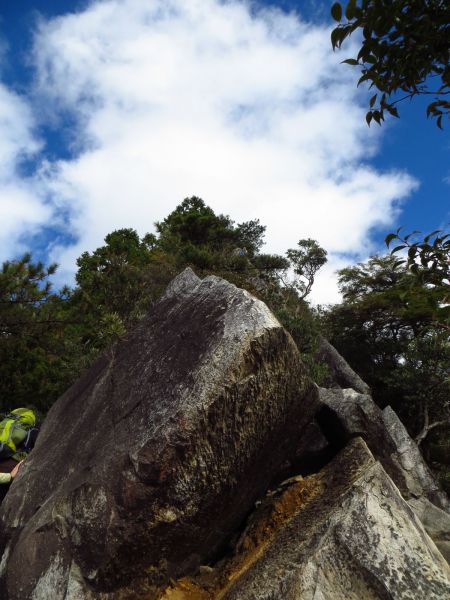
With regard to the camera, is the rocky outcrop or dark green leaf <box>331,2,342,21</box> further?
the rocky outcrop

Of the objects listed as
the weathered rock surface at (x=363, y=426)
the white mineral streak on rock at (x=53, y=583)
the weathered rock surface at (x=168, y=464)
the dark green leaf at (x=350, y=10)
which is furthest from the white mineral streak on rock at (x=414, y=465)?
the dark green leaf at (x=350, y=10)

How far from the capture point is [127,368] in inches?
279

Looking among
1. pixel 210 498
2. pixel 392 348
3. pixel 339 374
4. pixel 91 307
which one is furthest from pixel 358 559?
pixel 392 348

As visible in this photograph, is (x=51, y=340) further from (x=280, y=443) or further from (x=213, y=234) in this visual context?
(x=213, y=234)

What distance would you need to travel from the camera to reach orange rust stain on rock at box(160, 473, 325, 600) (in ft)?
18.2

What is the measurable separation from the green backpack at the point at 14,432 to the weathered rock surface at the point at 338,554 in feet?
13.9

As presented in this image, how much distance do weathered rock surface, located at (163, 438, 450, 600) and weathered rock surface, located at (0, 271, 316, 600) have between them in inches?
19.4

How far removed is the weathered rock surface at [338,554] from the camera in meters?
4.59

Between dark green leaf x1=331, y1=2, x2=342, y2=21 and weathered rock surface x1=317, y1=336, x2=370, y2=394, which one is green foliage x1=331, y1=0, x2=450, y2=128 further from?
weathered rock surface x1=317, y1=336, x2=370, y2=394

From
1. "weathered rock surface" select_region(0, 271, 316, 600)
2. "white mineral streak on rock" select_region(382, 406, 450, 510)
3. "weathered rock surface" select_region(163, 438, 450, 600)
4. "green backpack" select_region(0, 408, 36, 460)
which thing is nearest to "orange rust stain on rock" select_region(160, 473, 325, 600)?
"weathered rock surface" select_region(163, 438, 450, 600)

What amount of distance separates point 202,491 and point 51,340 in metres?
8.86

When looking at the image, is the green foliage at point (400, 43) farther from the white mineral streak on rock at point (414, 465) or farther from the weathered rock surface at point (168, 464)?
the white mineral streak on rock at point (414, 465)

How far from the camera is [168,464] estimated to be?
5.09 m

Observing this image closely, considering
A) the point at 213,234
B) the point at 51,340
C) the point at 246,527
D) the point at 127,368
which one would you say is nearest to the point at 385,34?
the point at 127,368
